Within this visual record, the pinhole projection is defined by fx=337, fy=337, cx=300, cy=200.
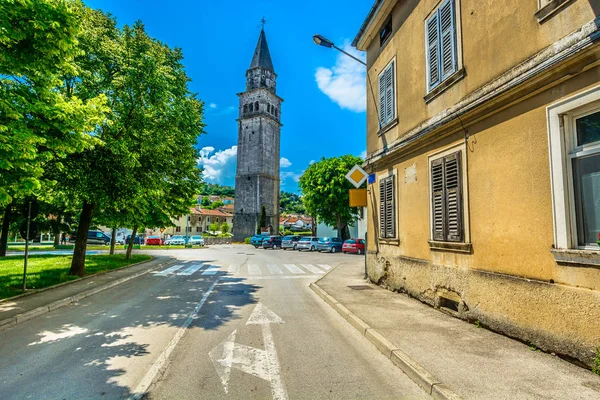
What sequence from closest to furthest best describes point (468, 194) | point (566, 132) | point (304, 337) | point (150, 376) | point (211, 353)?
point (150, 376), point (566, 132), point (211, 353), point (304, 337), point (468, 194)

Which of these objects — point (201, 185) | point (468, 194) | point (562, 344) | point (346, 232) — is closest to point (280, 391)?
point (562, 344)

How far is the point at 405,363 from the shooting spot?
4.49 meters

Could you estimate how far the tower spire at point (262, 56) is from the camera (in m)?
72.6

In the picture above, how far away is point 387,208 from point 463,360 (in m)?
6.15

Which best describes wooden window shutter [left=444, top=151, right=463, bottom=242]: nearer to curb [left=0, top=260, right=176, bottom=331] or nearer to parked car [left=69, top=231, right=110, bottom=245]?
curb [left=0, top=260, right=176, bottom=331]

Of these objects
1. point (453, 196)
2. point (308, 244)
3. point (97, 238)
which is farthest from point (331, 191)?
point (97, 238)

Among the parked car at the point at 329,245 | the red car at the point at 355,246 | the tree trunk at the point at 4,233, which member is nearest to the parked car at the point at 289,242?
the parked car at the point at 329,245

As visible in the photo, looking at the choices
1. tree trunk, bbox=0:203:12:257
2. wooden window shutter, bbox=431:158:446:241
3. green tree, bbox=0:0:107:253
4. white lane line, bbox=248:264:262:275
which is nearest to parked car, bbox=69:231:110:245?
tree trunk, bbox=0:203:12:257

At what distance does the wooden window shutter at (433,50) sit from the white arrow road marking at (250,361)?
6731 millimetres

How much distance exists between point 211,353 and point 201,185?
17225mm

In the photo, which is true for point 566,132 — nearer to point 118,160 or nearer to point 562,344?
point 562,344

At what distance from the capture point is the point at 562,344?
4512 mm

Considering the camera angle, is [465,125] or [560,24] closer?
[560,24]

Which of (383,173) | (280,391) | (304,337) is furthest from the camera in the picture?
(383,173)
